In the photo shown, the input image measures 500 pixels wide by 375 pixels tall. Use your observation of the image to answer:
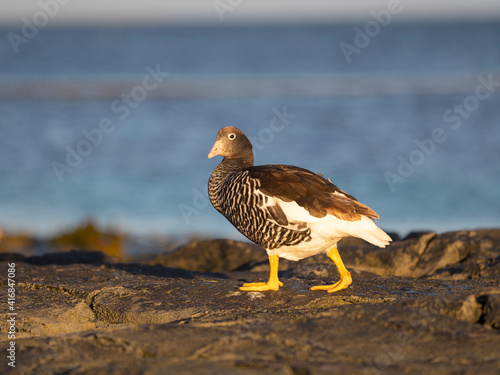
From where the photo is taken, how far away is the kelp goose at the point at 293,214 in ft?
17.0

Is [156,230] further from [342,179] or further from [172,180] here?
[342,179]

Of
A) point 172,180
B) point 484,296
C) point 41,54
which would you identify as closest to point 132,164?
point 172,180

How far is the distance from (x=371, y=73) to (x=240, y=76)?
38.3 ft

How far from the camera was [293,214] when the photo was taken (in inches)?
206

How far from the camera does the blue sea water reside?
15938 mm

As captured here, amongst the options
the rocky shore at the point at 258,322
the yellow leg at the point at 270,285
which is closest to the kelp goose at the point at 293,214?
the yellow leg at the point at 270,285

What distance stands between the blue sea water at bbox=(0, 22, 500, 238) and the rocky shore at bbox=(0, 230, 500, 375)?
22.7ft

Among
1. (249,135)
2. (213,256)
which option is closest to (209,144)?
(249,135)

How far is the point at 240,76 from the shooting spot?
56.8 m

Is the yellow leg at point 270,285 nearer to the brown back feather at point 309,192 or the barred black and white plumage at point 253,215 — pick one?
the barred black and white plumage at point 253,215

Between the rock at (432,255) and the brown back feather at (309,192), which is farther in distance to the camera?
the rock at (432,255)

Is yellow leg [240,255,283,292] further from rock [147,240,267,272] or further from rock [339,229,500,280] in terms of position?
rock [147,240,267,272]

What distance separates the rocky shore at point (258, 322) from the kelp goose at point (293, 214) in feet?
1.34

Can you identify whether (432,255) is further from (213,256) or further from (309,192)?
(309,192)
